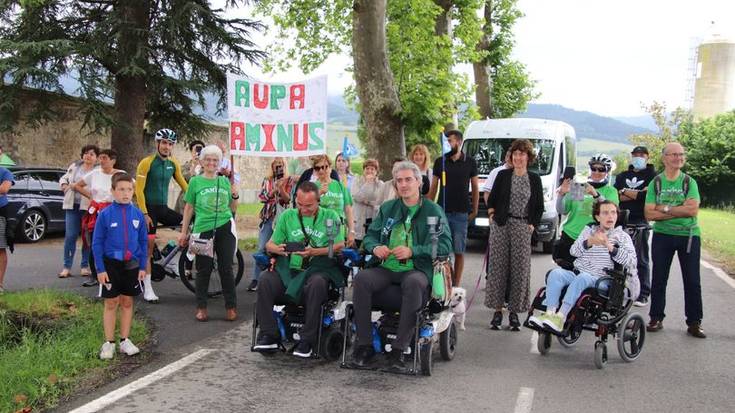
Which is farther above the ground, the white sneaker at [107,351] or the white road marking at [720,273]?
the white sneaker at [107,351]

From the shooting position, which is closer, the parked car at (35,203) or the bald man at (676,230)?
the bald man at (676,230)

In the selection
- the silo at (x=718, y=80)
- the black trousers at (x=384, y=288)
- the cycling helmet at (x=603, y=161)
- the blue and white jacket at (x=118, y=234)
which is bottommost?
the black trousers at (x=384, y=288)

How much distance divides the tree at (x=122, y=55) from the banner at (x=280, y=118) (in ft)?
29.2

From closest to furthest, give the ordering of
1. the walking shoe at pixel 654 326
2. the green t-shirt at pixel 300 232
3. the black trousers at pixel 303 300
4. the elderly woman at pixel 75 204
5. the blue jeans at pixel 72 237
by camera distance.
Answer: the black trousers at pixel 303 300
the green t-shirt at pixel 300 232
the walking shoe at pixel 654 326
the elderly woman at pixel 75 204
the blue jeans at pixel 72 237

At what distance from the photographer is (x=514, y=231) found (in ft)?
25.3

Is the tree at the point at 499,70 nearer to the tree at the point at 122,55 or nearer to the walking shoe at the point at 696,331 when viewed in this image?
the tree at the point at 122,55

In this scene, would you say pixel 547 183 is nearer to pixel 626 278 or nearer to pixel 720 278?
pixel 720 278

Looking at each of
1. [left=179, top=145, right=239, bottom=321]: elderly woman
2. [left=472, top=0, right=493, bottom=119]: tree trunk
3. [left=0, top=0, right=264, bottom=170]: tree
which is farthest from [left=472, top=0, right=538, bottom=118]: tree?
[left=179, top=145, right=239, bottom=321]: elderly woman

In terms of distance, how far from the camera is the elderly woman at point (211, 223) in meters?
7.68

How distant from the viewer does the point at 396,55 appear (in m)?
23.4

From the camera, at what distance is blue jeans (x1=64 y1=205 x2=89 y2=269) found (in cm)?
1023

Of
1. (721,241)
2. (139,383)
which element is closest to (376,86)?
(139,383)

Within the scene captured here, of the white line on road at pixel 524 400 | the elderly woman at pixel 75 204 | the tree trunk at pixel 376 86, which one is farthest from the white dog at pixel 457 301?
the tree trunk at pixel 376 86

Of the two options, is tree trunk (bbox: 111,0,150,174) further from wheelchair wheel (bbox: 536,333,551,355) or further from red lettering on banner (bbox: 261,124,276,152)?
wheelchair wheel (bbox: 536,333,551,355)
